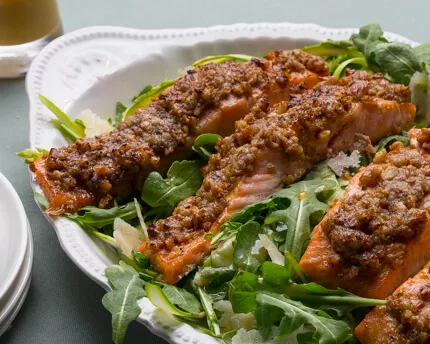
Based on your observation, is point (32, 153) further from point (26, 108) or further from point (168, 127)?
point (26, 108)

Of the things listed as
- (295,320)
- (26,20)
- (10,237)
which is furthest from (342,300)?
(26,20)

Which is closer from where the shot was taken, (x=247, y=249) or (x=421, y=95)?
(x=247, y=249)

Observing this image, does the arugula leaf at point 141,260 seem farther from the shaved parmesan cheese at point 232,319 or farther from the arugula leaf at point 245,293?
the arugula leaf at point 245,293

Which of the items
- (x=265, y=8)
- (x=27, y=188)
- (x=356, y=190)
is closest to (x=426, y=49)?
(x=356, y=190)

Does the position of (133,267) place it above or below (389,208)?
below

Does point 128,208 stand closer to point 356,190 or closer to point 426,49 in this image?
point 356,190

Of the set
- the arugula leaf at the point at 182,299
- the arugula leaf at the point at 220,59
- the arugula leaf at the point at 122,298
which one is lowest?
the arugula leaf at the point at 182,299

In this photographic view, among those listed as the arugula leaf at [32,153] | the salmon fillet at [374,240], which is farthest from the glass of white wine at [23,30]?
the salmon fillet at [374,240]
